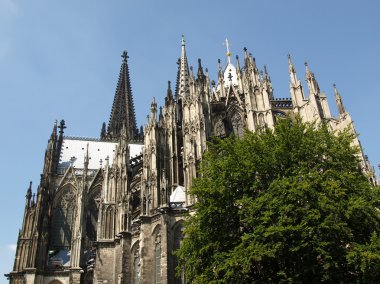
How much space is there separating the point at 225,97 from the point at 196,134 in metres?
9.00

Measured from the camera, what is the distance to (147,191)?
27.7 metres

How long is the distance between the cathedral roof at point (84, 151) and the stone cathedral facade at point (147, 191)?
12.7ft

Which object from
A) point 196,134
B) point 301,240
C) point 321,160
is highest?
point 196,134

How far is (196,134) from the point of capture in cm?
2861

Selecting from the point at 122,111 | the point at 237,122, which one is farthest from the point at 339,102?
the point at 122,111

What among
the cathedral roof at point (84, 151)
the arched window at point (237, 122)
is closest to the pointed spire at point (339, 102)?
the arched window at point (237, 122)

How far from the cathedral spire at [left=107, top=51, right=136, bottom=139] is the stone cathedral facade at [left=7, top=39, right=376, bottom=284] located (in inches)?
649

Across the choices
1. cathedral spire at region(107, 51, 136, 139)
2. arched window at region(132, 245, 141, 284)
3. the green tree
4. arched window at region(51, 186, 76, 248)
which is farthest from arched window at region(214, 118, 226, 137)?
cathedral spire at region(107, 51, 136, 139)

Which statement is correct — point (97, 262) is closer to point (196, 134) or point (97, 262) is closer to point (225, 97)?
point (196, 134)

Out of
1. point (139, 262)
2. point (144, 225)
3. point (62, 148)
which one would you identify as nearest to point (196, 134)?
point (144, 225)

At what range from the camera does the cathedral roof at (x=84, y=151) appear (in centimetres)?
4847

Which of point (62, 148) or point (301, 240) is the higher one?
point (62, 148)

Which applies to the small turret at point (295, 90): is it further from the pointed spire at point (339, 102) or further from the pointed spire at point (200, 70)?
the pointed spire at point (200, 70)

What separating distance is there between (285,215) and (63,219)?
103 feet
